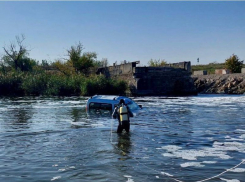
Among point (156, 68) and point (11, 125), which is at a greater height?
point (156, 68)

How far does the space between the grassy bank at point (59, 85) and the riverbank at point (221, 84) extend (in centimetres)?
1454

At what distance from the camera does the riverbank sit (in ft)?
167

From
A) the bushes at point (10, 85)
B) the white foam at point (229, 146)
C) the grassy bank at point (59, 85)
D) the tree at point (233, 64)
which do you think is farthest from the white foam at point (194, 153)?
the tree at point (233, 64)

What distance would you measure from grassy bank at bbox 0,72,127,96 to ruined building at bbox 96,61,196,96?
1.89 m

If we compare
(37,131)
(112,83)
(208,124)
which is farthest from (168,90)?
(37,131)

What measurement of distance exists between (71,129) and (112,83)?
3275cm

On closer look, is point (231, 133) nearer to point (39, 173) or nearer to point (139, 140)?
point (139, 140)

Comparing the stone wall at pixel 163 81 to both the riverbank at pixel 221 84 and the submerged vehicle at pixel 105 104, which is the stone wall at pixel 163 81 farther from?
the submerged vehicle at pixel 105 104

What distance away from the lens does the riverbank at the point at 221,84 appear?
50.8 metres

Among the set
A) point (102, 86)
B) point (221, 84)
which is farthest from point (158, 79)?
point (221, 84)

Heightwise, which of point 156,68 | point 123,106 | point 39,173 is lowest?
point 39,173

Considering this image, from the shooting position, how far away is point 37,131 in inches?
601

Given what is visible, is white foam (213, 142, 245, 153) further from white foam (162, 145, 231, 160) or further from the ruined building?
the ruined building

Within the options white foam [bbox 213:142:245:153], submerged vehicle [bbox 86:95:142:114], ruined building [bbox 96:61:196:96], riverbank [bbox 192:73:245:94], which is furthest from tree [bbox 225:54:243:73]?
white foam [bbox 213:142:245:153]
